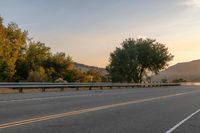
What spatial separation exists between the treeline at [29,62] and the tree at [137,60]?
3940 millimetres

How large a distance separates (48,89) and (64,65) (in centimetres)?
4343

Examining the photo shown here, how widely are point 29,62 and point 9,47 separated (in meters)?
12.2

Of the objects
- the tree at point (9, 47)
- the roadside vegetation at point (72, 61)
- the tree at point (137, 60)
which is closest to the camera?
the tree at point (9, 47)

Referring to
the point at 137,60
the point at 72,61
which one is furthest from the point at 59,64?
the point at 137,60

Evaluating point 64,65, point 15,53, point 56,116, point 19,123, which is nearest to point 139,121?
point 56,116

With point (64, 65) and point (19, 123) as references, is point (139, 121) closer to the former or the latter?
point (19, 123)

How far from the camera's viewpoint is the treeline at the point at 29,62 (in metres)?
69.9

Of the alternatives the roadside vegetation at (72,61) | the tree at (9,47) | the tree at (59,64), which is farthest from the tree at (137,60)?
the tree at (9,47)

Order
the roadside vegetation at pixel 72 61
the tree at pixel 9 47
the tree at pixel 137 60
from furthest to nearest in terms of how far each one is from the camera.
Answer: the tree at pixel 137 60, the roadside vegetation at pixel 72 61, the tree at pixel 9 47

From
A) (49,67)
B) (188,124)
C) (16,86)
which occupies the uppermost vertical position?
(49,67)

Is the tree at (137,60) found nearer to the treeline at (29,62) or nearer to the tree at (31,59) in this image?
the treeline at (29,62)

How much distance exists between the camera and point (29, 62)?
83750 mm

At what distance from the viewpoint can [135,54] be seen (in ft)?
301

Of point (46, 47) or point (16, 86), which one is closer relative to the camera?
point (16, 86)
